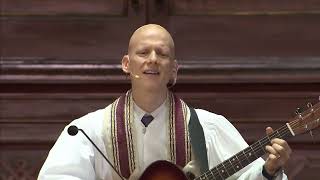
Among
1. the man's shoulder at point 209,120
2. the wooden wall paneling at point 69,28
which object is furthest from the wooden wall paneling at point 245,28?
the man's shoulder at point 209,120

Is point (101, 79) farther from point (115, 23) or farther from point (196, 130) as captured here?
point (196, 130)

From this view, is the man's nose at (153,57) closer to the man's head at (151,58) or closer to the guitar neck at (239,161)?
the man's head at (151,58)

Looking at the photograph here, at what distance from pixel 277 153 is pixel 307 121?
147 millimetres

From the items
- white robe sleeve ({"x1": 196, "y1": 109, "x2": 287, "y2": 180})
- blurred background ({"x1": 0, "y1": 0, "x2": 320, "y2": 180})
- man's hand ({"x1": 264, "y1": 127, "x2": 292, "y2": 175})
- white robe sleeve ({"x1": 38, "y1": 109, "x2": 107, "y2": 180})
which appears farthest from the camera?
blurred background ({"x1": 0, "y1": 0, "x2": 320, "y2": 180})

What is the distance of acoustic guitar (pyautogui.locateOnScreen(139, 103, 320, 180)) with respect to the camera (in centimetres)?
191

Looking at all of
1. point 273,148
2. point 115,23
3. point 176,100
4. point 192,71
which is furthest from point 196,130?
point 115,23

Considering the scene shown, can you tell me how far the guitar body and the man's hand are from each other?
25cm

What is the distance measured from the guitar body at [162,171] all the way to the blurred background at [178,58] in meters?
0.86

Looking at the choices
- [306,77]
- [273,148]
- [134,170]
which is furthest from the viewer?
[306,77]

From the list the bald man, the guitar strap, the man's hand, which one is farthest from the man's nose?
the man's hand

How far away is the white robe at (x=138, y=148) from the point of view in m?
1.99

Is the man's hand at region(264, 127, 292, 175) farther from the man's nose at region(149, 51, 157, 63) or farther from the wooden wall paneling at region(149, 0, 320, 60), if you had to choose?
the wooden wall paneling at region(149, 0, 320, 60)

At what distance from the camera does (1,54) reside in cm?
281

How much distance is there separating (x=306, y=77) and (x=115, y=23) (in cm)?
83
